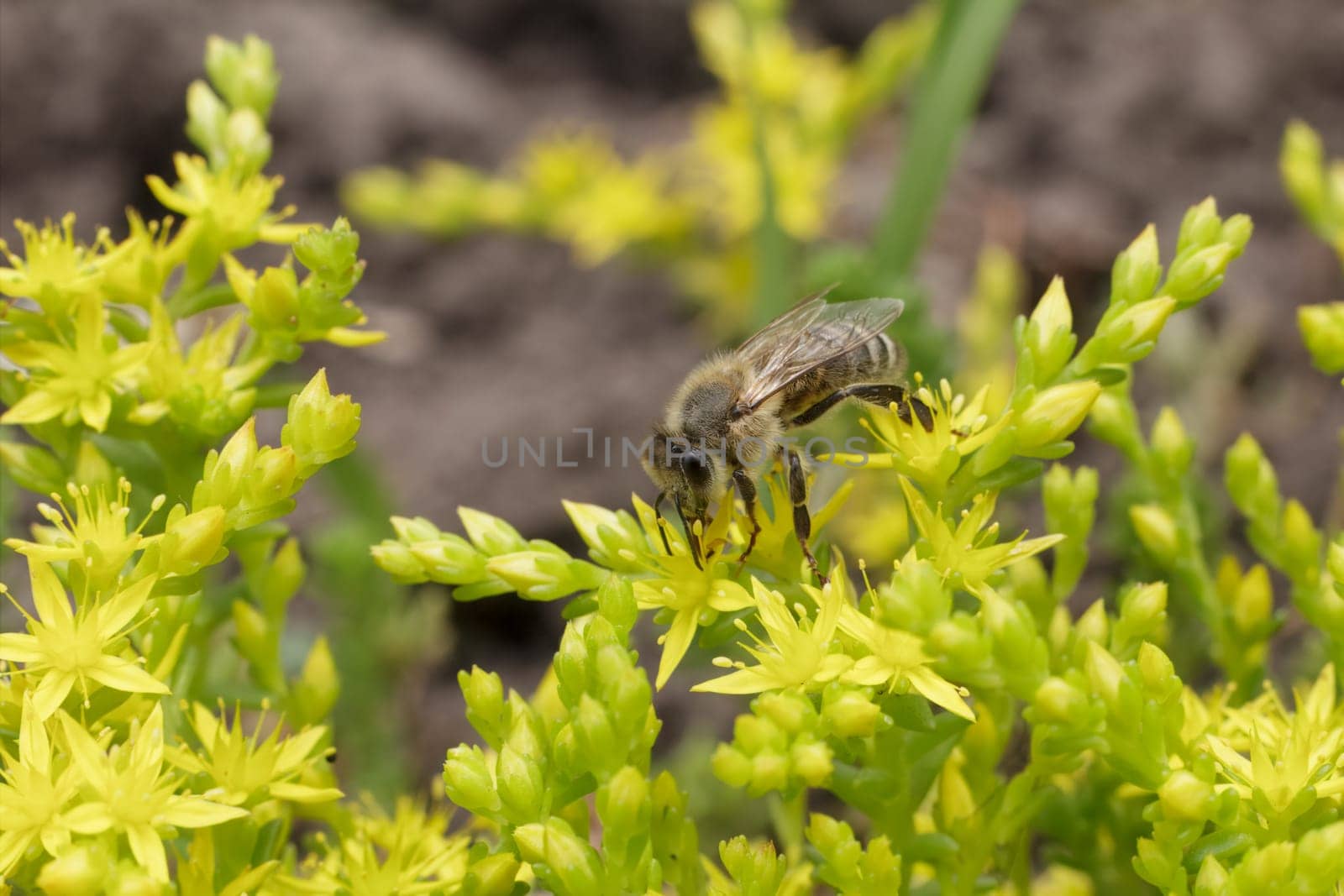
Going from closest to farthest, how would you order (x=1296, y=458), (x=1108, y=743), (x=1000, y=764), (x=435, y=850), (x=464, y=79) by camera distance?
(x=1108, y=743)
(x=435, y=850)
(x=1000, y=764)
(x=1296, y=458)
(x=464, y=79)

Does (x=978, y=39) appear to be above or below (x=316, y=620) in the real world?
above

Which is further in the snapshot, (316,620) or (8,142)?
(8,142)

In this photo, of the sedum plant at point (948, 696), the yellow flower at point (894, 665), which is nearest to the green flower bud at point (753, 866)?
the sedum plant at point (948, 696)

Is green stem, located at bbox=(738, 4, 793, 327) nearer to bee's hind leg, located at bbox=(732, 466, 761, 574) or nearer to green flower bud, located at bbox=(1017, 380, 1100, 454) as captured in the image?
bee's hind leg, located at bbox=(732, 466, 761, 574)

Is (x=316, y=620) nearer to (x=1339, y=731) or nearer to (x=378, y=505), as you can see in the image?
(x=378, y=505)

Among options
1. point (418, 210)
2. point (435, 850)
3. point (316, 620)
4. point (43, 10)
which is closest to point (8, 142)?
point (43, 10)

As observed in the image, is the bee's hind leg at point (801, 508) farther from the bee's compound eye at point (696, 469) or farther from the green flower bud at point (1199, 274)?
the green flower bud at point (1199, 274)

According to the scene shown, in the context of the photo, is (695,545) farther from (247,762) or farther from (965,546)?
(247,762)

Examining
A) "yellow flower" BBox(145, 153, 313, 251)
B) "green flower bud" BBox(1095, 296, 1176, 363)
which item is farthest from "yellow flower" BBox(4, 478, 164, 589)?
"green flower bud" BBox(1095, 296, 1176, 363)
